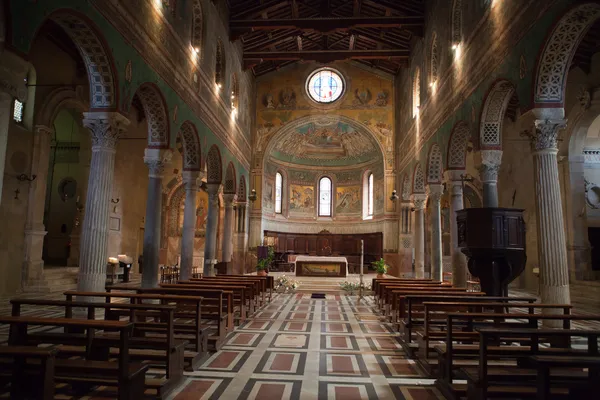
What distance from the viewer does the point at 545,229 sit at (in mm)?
8883

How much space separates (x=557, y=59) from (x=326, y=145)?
2358 centimetres

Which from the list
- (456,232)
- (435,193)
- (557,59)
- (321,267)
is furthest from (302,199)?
(557,59)

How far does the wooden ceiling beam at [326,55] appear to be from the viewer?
23.4 metres

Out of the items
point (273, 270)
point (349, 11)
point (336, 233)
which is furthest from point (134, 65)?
point (336, 233)

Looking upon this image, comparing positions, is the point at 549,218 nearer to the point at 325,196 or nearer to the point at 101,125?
the point at 101,125

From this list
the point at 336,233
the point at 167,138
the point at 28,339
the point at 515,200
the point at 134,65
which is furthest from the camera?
the point at 336,233

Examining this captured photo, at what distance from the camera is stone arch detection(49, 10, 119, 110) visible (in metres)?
8.61

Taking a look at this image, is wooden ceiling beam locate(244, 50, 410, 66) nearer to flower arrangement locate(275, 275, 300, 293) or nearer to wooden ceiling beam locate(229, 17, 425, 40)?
wooden ceiling beam locate(229, 17, 425, 40)

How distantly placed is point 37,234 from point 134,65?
7009mm

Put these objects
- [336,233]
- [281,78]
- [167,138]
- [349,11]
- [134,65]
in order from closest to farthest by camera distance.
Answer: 1. [134,65]
2. [167,138]
3. [349,11]
4. [281,78]
5. [336,233]

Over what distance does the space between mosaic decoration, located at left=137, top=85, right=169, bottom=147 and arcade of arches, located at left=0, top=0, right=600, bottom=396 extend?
6 centimetres

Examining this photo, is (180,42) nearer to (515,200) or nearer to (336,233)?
(515,200)

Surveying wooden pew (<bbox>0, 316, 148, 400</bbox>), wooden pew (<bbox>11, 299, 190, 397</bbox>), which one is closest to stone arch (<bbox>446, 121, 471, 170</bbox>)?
wooden pew (<bbox>11, 299, 190, 397</bbox>)

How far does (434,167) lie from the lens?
18.2m
